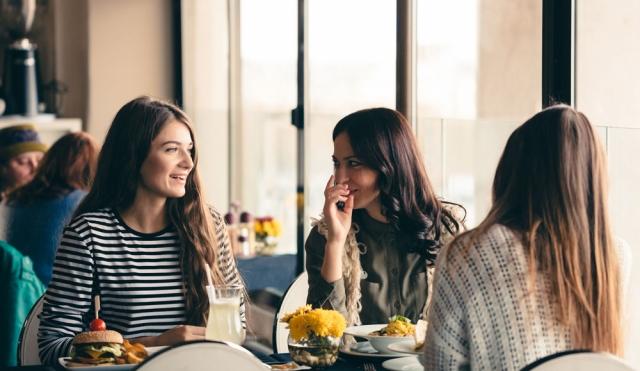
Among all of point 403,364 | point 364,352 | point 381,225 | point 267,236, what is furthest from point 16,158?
point 403,364

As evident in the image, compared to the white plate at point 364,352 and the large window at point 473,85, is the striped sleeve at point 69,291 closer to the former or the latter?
the white plate at point 364,352

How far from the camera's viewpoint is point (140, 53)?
609 cm

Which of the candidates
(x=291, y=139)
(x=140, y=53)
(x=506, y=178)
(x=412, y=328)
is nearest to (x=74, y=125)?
(x=140, y=53)

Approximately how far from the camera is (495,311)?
1681 millimetres

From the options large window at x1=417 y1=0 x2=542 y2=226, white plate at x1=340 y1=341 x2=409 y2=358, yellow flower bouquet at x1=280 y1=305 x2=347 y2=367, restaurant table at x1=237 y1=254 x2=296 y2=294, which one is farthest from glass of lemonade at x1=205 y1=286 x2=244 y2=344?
restaurant table at x1=237 y1=254 x2=296 y2=294

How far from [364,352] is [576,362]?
704 mm

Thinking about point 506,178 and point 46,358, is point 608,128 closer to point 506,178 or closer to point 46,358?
point 506,178

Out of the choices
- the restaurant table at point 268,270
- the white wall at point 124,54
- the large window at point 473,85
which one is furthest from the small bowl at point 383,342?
the white wall at point 124,54

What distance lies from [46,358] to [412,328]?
30.1 inches

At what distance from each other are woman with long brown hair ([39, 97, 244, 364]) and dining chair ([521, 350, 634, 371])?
1.03 m

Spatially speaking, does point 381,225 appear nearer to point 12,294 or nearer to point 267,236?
point 12,294

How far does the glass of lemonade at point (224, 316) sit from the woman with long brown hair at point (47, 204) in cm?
196

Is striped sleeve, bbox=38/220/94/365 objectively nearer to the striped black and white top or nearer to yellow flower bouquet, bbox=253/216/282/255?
the striped black and white top

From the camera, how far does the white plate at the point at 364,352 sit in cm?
213
